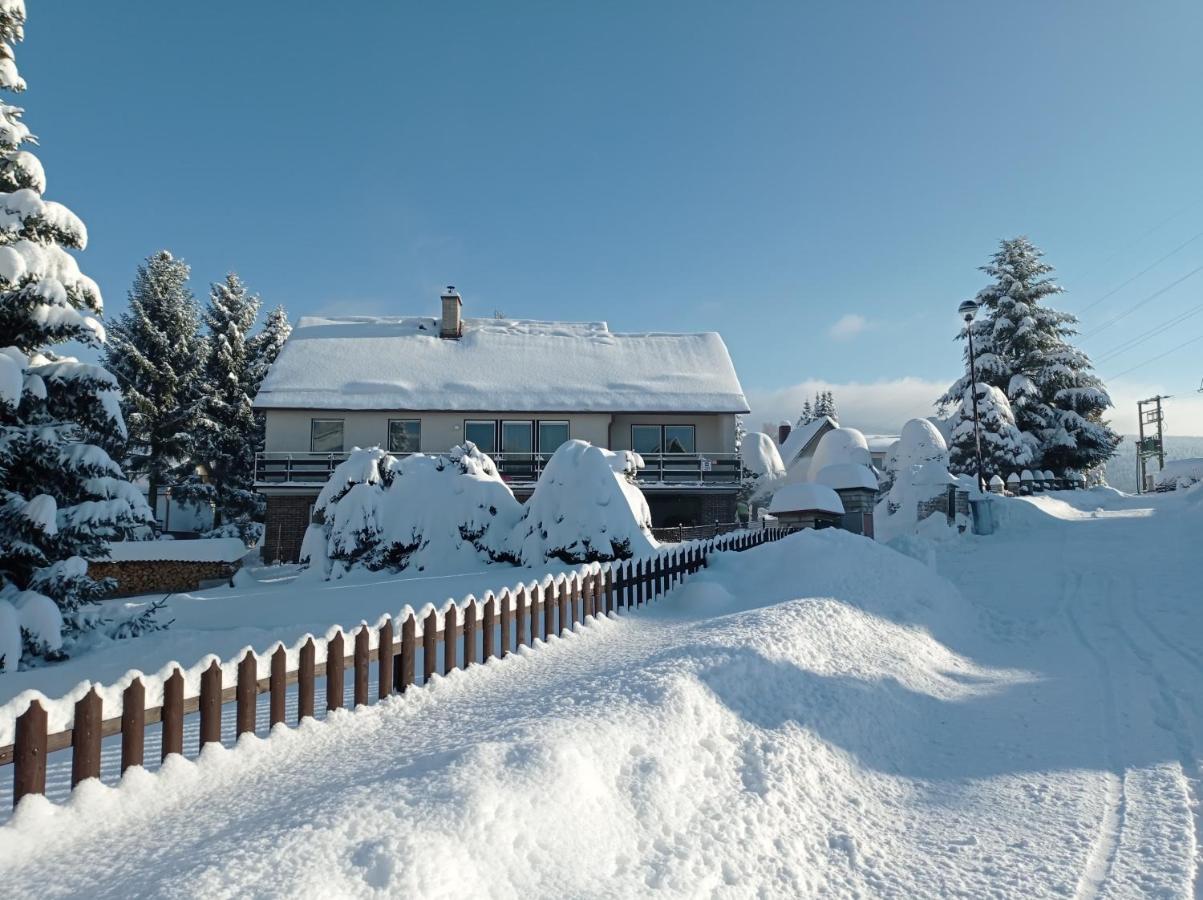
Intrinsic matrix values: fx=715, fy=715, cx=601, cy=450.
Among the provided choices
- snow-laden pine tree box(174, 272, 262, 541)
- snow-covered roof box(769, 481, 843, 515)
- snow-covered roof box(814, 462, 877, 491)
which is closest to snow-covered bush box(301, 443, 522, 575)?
snow-covered roof box(769, 481, 843, 515)

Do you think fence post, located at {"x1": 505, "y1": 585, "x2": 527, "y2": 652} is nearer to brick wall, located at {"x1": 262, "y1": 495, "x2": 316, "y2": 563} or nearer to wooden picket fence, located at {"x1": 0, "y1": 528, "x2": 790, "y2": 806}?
wooden picket fence, located at {"x1": 0, "y1": 528, "x2": 790, "y2": 806}

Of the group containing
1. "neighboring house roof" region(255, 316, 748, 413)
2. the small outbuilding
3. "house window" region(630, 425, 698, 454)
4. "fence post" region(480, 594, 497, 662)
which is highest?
"neighboring house roof" region(255, 316, 748, 413)

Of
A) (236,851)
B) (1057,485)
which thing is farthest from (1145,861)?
(1057,485)

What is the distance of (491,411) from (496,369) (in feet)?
8.62

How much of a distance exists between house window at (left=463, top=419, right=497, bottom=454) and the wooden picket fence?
57.1 ft

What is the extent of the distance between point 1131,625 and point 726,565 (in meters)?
5.88

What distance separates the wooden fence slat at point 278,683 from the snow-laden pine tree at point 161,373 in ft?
92.5

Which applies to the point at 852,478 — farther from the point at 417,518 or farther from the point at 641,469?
the point at 417,518

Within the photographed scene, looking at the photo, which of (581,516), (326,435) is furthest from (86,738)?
(326,435)

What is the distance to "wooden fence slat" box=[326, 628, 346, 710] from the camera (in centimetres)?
559

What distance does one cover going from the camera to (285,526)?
2481 cm

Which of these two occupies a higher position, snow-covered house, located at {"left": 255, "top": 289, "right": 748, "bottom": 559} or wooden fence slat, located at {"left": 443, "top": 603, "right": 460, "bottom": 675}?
snow-covered house, located at {"left": 255, "top": 289, "right": 748, "bottom": 559}

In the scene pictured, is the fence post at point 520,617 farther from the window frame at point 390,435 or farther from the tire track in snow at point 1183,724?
the window frame at point 390,435

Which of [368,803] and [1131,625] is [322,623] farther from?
[1131,625]
